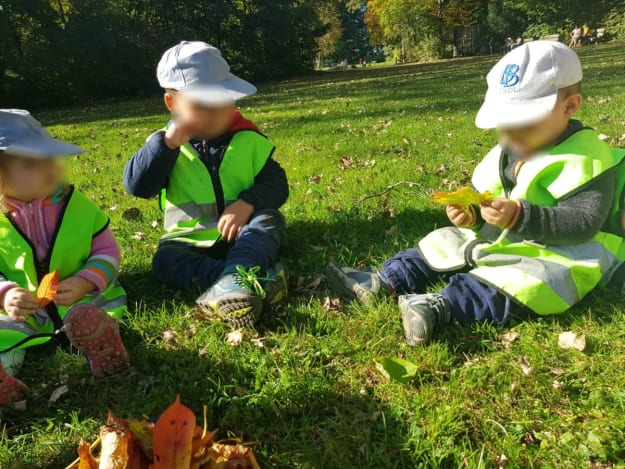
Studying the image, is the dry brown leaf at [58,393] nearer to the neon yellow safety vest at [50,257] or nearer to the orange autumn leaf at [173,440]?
the neon yellow safety vest at [50,257]

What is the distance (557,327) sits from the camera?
2.31 metres

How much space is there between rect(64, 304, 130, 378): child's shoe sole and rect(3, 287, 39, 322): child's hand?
220mm

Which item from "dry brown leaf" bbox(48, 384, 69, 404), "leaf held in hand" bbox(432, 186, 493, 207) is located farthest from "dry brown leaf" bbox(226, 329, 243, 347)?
"leaf held in hand" bbox(432, 186, 493, 207)

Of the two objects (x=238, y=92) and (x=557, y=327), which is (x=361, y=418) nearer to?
(x=557, y=327)

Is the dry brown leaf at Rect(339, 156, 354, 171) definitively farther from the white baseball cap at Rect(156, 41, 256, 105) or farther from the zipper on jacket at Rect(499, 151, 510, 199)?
the zipper on jacket at Rect(499, 151, 510, 199)

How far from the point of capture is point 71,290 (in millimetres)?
2436

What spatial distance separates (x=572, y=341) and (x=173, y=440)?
1.74 m

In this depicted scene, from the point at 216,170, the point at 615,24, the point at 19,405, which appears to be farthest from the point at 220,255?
the point at 615,24

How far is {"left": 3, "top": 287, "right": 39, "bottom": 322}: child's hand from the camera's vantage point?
2203 mm

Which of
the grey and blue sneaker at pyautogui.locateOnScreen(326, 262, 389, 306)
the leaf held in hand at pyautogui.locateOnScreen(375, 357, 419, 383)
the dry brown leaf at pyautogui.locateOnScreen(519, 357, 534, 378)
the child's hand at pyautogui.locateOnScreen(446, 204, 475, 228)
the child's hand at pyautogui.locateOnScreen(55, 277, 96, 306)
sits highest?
the child's hand at pyautogui.locateOnScreen(446, 204, 475, 228)

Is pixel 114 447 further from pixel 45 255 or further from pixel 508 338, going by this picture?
pixel 508 338

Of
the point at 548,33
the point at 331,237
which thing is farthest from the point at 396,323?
the point at 548,33

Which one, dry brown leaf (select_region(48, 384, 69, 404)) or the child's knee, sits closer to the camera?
dry brown leaf (select_region(48, 384, 69, 404))

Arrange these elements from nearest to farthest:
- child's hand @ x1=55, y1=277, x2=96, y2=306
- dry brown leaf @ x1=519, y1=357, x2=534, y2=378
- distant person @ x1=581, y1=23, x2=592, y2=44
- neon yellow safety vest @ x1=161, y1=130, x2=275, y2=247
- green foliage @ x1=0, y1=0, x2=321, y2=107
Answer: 1. dry brown leaf @ x1=519, y1=357, x2=534, y2=378
2. child's hand @ x1=55, y1=277, x2=96, y2=306
3. neon yellow safety vest @ x1=161, y1=130, x2=275, y2=247
4. green foliage @ x1=0, y1=0, x2=321, y2=107
5. distant person @ x1=581, y1=23, x2=592, y2=44
